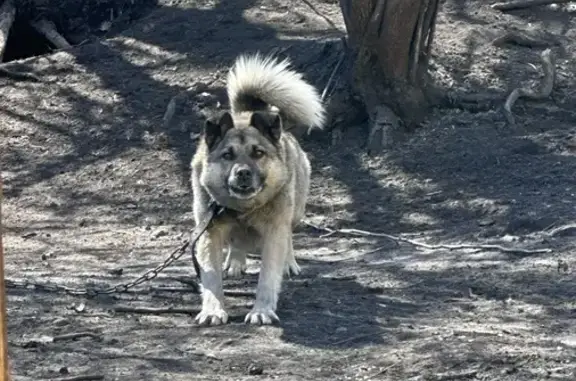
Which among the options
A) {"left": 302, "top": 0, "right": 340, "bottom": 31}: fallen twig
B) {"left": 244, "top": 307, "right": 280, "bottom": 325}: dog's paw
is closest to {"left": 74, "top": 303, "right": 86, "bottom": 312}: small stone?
{"left": 244, "top": 307, "right": 280, "bottom": 325}: dog's paw

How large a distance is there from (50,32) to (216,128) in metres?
7.80

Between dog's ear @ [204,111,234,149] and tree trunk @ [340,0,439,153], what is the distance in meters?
4.02

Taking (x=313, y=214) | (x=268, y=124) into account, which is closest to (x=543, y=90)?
(x=313, y=214)

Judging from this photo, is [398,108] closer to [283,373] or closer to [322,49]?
[322,49]

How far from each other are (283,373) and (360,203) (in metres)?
4.68

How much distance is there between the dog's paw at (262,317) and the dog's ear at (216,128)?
112 centimetres

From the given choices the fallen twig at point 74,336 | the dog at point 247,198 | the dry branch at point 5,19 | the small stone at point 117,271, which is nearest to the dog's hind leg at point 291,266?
the dog at point 247,198

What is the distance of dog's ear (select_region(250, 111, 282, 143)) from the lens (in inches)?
283

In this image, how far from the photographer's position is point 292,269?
798cm

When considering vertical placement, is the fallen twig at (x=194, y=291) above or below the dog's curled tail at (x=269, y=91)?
below

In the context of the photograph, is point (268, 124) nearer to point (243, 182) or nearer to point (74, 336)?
point (243, 182)

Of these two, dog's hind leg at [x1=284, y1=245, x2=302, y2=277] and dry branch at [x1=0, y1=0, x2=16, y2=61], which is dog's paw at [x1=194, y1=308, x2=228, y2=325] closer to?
dog's hind leg at [x1=284, y1=245, x2=302, y2=277]

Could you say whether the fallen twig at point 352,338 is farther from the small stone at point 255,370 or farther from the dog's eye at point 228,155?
the dog's eye at point 228,155

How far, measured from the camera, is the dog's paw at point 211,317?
650 cm
